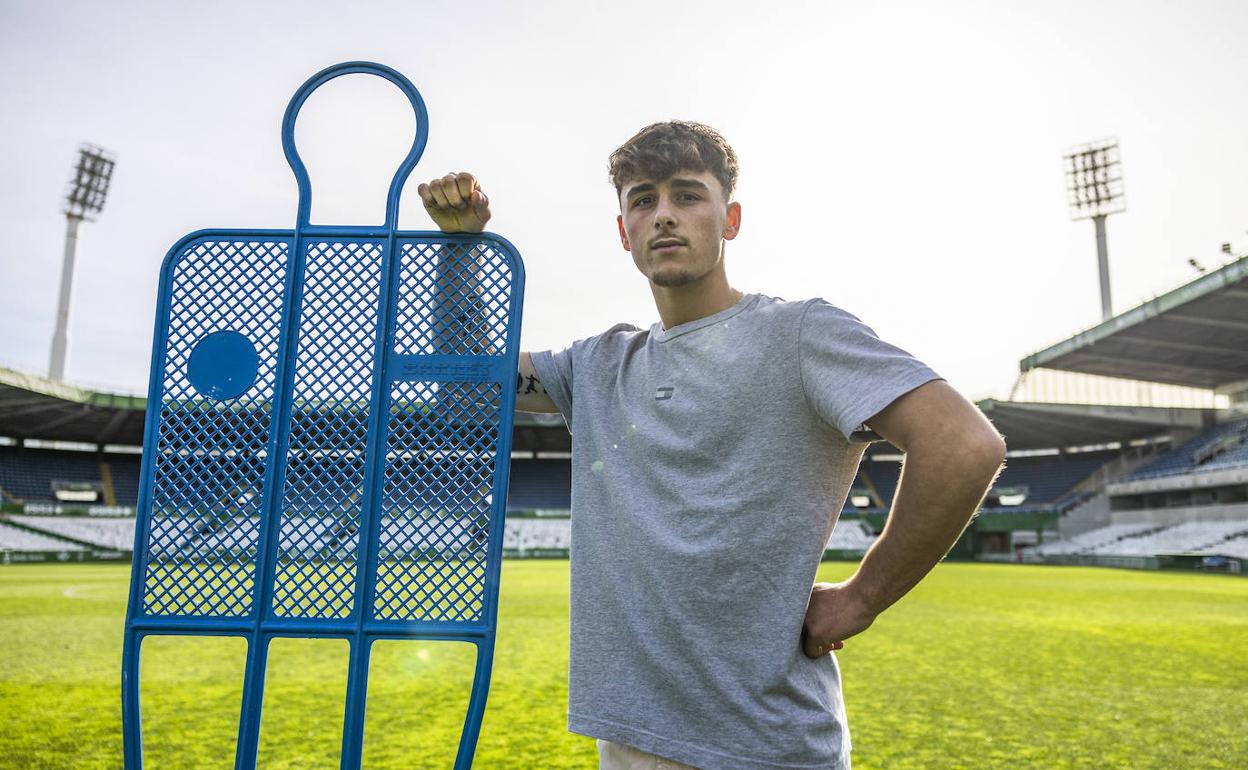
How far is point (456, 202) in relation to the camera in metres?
1.69

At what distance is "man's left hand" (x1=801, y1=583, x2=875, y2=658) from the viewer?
1383 millimetres

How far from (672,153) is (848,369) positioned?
1.94 feet

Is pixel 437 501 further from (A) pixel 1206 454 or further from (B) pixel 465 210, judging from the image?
(A) pixel 1206 454

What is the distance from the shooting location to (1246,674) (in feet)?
20.3

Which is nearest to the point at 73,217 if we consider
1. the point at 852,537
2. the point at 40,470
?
the point at 40,470

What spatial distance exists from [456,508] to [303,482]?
0.38 meters

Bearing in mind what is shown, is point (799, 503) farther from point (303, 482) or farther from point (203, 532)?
point (203, 532)

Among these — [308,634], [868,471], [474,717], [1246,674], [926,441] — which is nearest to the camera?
[926,441]

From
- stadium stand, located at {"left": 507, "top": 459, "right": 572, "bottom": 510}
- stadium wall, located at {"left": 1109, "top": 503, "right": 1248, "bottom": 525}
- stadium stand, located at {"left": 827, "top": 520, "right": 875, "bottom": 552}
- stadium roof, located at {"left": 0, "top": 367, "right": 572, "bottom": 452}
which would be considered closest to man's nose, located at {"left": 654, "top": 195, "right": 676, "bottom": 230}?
stadium roof, located at {"left": 0, "top": 367, "right": 572, "bottom": 452}

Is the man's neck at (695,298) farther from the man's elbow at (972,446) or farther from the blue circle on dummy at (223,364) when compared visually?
the blue circle on dummy at (223,364)

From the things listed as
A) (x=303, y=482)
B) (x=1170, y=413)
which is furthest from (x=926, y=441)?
(x=1170, y=413)

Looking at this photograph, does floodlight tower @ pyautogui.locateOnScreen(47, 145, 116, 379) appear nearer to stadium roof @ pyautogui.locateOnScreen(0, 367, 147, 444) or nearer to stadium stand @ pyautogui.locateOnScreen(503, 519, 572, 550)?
stadium roof @ pyautogui.locateOnScreen(0, 367, 147, 444)

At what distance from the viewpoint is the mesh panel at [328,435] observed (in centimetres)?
175

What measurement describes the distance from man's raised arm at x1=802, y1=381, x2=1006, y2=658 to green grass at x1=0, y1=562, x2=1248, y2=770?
8.85ft
